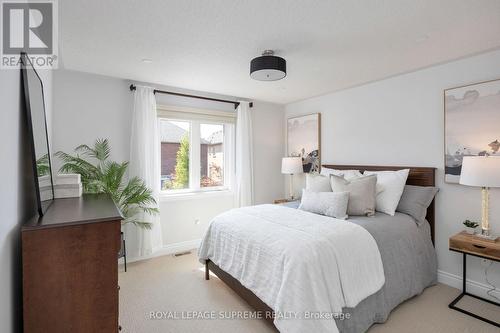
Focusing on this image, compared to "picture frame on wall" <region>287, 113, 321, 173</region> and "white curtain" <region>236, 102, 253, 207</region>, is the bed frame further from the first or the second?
"white curtain" <region>236, 102, 253, 207</region>

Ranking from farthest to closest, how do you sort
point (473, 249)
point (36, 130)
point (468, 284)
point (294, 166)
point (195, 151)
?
1. point (294, 166)
2. point (195, 151)
3. point (468, 284)
4. point (473, 249)
5. point (36, 130)

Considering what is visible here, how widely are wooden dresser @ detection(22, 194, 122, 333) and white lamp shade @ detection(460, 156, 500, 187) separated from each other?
112 inches

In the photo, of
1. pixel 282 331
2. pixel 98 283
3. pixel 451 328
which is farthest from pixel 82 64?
pixel 451 328

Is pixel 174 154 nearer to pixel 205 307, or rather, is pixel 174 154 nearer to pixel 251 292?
pixel 205 307

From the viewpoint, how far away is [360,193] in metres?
2.83

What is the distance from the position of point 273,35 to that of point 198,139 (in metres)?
2.37

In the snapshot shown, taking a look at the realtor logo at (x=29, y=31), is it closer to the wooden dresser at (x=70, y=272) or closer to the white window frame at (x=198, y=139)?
the wooden dresser at (x=70, y=272)

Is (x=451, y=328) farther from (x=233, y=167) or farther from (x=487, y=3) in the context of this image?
(x=233, y=167)

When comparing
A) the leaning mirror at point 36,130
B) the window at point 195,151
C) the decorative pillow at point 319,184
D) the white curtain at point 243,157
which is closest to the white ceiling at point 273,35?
the leaning mirror at point 36,130

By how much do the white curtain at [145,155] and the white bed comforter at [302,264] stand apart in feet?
4.54

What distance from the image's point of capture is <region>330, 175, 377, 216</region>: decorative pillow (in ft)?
9.10

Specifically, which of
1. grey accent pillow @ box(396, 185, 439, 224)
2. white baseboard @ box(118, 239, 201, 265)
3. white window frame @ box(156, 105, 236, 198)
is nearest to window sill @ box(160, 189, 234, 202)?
white window frame @ box(156, 105, 236, 198)

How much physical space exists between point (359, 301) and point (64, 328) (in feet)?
6.12

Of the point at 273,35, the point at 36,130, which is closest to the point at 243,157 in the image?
the point at 273,35
